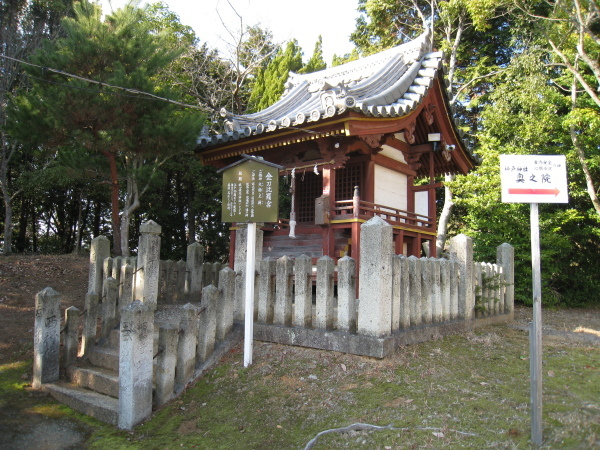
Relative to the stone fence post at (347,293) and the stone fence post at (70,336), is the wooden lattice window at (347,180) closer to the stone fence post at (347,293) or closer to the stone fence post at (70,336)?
the stone fence post at (347,293)

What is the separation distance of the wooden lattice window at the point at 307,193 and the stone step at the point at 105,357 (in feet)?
21.0

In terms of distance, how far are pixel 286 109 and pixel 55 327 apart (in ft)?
27.7

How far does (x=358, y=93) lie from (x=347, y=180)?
2263 millimetres

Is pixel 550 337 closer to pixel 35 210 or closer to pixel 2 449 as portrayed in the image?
pixel 2 449

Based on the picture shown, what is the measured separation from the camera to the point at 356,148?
1003 centimetres

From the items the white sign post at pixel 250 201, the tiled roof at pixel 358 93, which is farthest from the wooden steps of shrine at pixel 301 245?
the white sign post at pixel 250 201

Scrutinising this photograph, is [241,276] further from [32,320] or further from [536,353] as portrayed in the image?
[32,320]

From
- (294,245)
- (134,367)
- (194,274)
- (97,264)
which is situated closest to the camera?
(134,367)

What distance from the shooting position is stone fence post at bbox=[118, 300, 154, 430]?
5086 millimetres

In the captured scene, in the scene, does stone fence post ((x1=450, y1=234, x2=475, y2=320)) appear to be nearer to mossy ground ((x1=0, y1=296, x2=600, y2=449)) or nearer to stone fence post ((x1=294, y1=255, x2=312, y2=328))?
mossy ground ((x1=0, y1=296, x2=600, y2=449))

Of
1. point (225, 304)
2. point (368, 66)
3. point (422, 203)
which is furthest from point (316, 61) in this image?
point (225, 304)

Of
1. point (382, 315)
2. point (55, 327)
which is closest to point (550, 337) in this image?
point (382, 315)

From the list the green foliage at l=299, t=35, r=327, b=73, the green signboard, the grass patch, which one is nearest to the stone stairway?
the grass patch

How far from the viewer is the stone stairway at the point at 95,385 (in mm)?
5578
